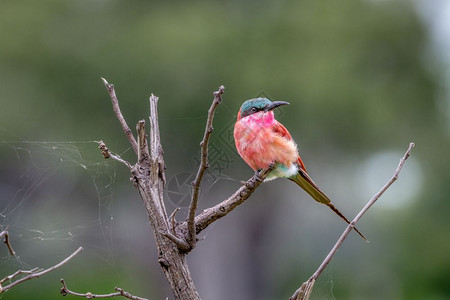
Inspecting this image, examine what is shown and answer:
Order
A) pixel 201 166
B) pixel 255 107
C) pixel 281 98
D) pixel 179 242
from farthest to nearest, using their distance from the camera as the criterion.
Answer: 1. pixel 281 98
2. pixel 255 107
3. pixel 179 242
4. pixel 201 166

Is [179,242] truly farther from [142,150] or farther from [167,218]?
[142,150]

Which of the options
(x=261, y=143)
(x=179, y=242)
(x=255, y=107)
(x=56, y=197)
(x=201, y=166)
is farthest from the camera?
(x=56, y=197)

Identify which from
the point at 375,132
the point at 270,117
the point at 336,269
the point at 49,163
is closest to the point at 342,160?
the point at 375,132

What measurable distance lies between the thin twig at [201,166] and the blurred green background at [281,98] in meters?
6.82

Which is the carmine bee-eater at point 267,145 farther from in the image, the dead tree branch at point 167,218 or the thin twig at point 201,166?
the thin twig at point 201,166

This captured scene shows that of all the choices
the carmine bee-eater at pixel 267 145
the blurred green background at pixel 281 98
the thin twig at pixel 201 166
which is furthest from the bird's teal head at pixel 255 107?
the blurred green background at pixel 281 98

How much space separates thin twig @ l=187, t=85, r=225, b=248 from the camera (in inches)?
53.0

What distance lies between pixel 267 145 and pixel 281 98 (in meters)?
8.15

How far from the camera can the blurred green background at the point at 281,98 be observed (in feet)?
31.7

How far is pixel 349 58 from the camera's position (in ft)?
38.0

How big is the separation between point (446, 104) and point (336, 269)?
3.82 meters

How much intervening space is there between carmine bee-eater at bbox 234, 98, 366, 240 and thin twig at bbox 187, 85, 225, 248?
16.8 inches

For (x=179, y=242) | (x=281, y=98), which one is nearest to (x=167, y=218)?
(x=179, y=242)

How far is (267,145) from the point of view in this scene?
2.00m
